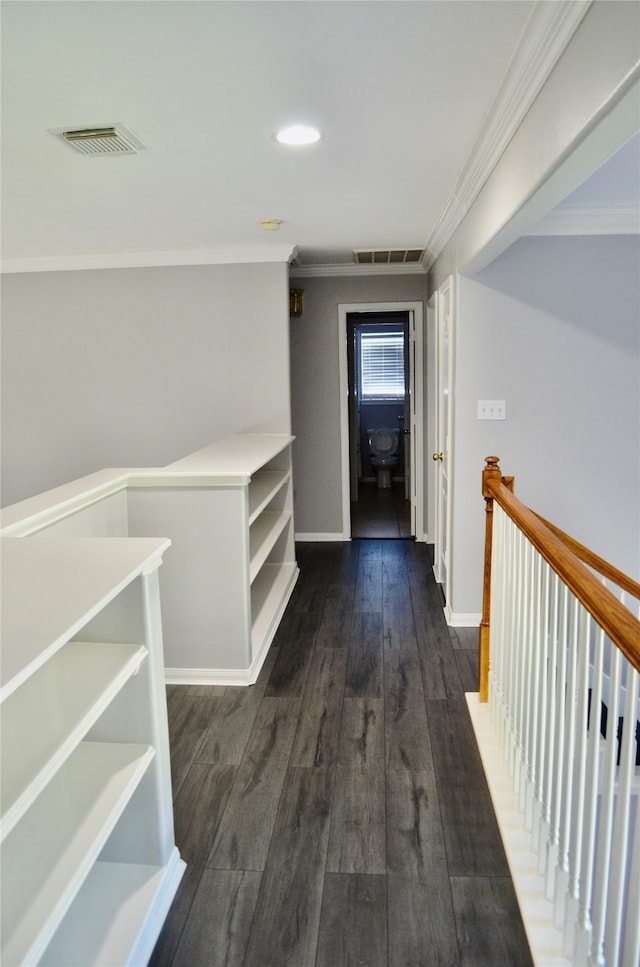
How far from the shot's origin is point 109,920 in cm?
169

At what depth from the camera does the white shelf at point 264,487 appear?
12.0ft

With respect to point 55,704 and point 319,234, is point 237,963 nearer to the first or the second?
point 55,704

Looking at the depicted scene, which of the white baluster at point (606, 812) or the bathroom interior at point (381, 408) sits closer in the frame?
the white baluster at point (606, 812)

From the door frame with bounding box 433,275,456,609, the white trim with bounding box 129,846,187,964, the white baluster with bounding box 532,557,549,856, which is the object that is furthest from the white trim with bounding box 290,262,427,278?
the white trim with bounding box 129,846,187,964

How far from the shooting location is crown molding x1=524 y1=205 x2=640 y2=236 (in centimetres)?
348

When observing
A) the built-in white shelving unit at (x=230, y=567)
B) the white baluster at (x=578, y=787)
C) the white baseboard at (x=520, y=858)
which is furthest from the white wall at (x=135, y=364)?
the white baluster at (x=578, y=787)

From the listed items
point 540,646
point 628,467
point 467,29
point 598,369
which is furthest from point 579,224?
point 540,646

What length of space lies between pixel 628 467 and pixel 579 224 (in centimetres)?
134

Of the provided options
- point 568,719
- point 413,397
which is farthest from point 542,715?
point 413,397

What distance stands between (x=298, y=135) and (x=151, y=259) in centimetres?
251

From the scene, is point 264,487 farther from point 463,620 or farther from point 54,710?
point 54,710

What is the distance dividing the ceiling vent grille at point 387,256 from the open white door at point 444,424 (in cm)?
60

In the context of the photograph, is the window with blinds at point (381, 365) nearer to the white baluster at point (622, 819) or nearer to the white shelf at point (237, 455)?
the white shelf at point (237, 455)

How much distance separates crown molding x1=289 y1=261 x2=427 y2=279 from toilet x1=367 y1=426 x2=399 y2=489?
123 inches
